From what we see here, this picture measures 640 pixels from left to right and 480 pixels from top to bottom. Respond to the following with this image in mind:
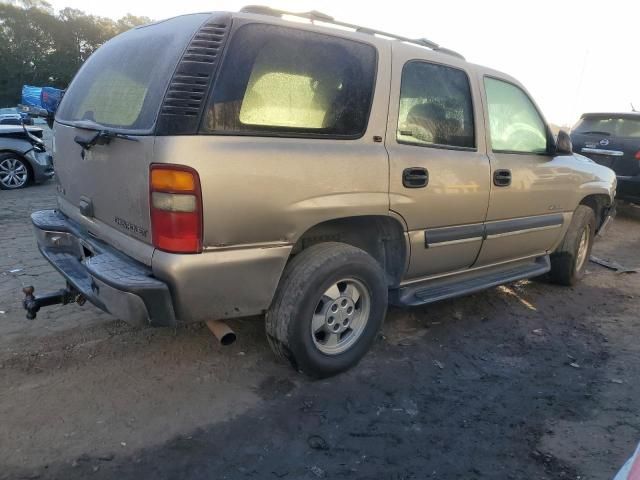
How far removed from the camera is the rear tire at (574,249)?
485cm

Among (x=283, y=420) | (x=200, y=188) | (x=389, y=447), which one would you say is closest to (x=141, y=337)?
(x=283, y=420)

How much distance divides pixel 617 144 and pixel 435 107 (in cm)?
642

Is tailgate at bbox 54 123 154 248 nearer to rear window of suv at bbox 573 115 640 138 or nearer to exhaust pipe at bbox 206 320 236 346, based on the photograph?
exhaust pipe at bbox 206 320 236 346

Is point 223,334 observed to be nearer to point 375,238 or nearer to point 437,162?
point 375,238

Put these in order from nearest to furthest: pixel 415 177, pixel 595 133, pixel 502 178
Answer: pixel 415 177
pixel 502 178
pixel 595 133

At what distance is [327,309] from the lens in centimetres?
299

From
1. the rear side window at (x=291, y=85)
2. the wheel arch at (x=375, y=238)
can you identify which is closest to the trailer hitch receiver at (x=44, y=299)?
the wheel arch at (x=375, y=238)

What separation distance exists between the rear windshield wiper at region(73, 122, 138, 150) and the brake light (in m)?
0.29

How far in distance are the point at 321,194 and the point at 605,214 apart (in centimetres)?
399

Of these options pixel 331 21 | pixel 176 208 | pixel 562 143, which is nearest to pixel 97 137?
pixel 176 208

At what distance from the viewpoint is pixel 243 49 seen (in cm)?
253

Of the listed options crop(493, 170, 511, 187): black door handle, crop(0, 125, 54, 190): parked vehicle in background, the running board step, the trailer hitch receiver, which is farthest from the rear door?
crop(0, 125, 54, 190): parked vehicle in background

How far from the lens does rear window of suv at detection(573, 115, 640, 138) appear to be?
8.35m

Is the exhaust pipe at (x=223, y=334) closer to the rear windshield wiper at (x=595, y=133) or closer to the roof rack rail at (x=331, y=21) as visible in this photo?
the roof rack rail at (x=331, y=21)
